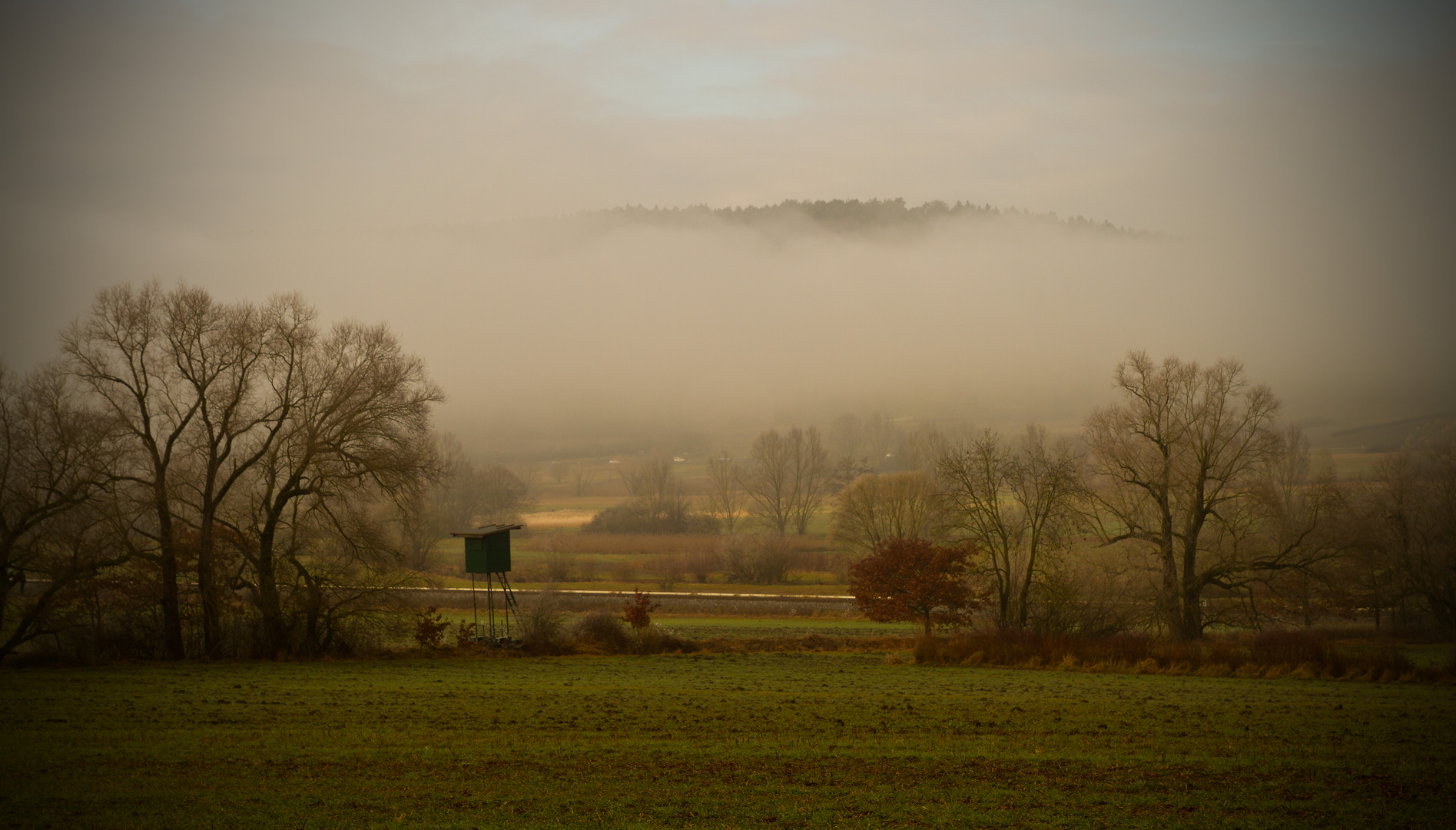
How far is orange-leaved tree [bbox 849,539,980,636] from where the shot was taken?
39469mm

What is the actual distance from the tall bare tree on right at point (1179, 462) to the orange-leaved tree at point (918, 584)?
7.74 metres

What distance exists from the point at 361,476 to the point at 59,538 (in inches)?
390

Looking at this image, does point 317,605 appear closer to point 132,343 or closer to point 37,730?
point 132,343

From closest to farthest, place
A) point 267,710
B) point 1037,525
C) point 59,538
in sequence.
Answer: point 267,710
point 59,538
point 1037,525

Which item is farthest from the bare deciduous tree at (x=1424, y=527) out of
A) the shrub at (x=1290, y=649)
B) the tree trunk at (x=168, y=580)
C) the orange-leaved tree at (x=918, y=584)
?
the tree trunk at (x=168, y=580)

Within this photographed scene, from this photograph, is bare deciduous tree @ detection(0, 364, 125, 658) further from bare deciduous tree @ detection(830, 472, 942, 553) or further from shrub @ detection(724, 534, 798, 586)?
bare deciduous tree @ detection(830, 472, 942, 553)

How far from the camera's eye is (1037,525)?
135ft

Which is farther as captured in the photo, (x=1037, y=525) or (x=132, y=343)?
(x=1037, y=525)

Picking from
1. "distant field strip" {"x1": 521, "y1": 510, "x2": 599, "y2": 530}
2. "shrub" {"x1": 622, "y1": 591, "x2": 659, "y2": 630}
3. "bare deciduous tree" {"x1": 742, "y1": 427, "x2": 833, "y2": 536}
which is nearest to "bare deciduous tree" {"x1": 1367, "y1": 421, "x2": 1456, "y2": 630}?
"shrub" {"x1": 622, "y1": 591, "x2": 659, "y2": 630}

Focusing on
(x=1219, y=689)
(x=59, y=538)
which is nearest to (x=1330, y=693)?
(x=1219, y=689)

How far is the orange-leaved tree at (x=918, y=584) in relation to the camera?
3947 cm

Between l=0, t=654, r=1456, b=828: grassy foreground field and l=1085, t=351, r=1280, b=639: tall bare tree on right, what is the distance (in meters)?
14.8

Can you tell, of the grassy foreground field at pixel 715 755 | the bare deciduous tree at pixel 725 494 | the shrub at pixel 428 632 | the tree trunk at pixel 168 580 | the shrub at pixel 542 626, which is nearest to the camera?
the grassy foreground field at pixel 715 755

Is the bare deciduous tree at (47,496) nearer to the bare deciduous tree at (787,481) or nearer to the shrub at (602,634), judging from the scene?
the shrub at (602,634)
